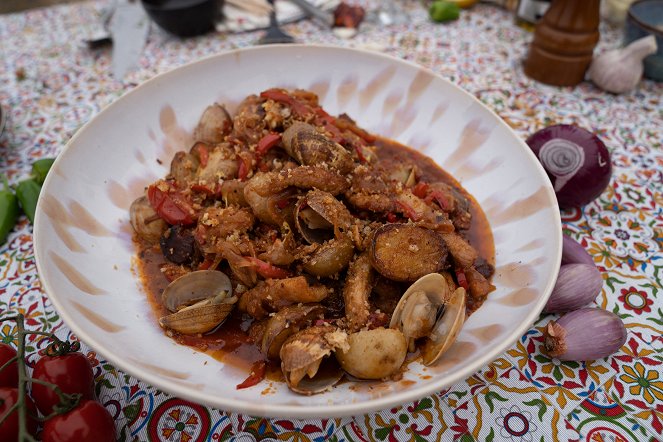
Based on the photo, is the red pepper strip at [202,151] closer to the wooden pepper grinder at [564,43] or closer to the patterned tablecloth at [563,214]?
the patterned tablecloth at [563,214]

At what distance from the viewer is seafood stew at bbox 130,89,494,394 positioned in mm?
2234

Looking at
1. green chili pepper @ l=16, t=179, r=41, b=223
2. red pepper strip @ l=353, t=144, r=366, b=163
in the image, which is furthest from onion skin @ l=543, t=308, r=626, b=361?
green chili pepper @ l=16, t=179, r=41, b=223

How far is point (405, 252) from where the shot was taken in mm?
2438

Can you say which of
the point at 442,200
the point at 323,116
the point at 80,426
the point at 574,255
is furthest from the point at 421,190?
the point at 80,426

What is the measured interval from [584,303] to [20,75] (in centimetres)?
565

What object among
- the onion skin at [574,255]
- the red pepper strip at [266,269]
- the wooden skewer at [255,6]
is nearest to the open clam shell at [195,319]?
the red pepper strip at [266,269]

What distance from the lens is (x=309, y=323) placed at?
7.65 ft

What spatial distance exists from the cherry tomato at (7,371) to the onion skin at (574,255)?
10.3 ft

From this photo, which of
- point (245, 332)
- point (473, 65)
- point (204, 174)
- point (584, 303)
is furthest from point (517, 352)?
point (473, 65)

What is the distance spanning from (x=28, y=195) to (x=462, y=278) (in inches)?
122

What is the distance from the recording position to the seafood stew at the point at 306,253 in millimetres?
2234

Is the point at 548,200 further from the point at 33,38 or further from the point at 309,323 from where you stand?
the point at 33,38

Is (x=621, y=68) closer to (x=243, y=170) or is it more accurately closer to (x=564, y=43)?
(x=564, y=43)

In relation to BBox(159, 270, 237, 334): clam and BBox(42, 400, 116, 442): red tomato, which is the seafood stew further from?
BBox(42, 400, 116, 442): red tomato
